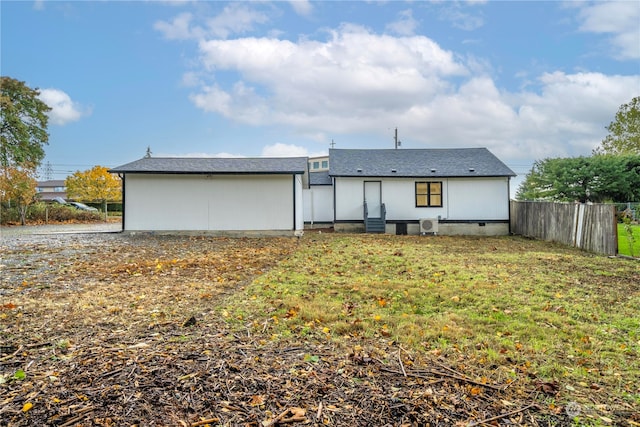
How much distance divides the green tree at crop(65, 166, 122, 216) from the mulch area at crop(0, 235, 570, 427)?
3331cm

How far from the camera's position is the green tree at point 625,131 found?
3394 cm

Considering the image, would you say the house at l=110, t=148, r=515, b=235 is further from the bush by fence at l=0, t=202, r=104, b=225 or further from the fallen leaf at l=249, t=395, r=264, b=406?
the fallen leaf at l=249, t=395, r=264, b=406

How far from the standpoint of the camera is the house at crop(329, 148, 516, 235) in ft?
61.3

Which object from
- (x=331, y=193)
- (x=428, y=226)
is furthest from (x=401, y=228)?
(x=331, y=193)

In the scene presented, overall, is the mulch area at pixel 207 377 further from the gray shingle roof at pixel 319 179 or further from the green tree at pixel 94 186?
the green tree at pixel 94 186

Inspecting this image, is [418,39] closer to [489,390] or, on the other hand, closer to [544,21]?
[544,21]

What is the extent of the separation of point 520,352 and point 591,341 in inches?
37.3

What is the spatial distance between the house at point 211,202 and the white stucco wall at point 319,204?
5157mm

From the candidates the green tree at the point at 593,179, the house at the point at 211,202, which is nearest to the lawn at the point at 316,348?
the house at the point at 211,202

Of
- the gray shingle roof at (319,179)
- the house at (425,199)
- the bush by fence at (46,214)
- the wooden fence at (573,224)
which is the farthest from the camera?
the bush by fence at (46,214)

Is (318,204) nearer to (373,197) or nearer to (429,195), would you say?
(373,197)

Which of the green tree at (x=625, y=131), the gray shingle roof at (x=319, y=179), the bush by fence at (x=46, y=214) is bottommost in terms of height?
the bush by fence at (x=46, y=214)

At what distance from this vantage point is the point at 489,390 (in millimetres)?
2764

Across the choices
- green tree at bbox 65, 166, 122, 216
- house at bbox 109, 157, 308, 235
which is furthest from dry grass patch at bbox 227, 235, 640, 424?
green tree at bbox 65, 166, 122, 216
